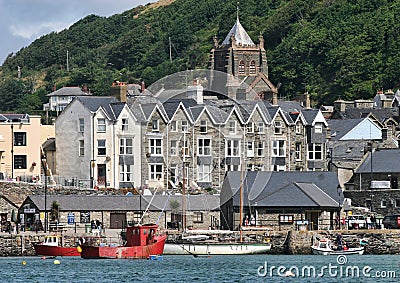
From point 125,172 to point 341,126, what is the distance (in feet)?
Answer: 95.5

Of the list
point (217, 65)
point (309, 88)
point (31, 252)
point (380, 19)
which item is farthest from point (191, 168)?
point (380, 19)

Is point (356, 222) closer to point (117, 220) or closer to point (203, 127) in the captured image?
point (117, 220)

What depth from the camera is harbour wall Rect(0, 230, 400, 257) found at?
3273 inches

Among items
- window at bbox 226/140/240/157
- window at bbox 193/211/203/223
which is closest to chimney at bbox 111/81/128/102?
window at bbox 226/140/240/157

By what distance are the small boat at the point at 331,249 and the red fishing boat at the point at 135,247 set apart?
995 cm

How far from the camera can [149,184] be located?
335ft

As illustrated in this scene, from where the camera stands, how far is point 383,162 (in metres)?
102

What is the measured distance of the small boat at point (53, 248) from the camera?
267 ft

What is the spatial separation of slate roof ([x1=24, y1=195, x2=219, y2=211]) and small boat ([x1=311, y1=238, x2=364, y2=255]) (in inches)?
440

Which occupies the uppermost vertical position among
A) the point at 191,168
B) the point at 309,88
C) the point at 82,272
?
the point at 309,88

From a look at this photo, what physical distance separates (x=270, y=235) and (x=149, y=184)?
19.0 metres

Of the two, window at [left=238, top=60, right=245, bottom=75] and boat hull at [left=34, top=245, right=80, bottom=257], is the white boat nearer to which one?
boat hull at [left=34, top=245, right=80, bottom=257]

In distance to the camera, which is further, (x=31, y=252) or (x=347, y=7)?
(x=347, y=7)

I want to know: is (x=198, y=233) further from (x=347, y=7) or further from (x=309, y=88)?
(x=347, y=7)
